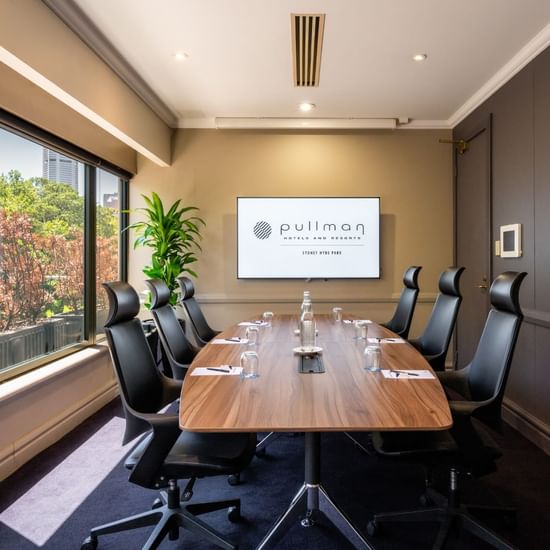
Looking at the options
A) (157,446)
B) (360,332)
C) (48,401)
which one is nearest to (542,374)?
(360,332)

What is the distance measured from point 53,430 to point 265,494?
170 centimetres

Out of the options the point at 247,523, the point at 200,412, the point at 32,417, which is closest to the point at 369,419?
the point at 200,412

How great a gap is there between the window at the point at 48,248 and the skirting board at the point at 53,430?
18.0 inches

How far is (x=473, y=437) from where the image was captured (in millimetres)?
1532

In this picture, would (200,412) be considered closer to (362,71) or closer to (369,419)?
(369,419)

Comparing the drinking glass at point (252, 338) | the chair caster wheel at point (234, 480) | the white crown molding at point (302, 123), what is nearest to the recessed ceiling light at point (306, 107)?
the white crown molding at point (302, 123)

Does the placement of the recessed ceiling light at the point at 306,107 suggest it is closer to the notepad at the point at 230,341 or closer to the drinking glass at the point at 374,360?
the notepad at the point at 230,341

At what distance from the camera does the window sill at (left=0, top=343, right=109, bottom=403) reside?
2.48m

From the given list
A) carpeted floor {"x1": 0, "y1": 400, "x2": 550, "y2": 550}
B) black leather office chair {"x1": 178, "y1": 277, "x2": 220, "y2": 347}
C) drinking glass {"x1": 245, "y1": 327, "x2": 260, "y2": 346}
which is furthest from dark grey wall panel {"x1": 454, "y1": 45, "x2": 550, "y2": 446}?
black leather office chair {"x1": 178, "y1": 277, "x2": 220, "y2": 347}

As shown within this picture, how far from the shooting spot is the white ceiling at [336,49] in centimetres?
260

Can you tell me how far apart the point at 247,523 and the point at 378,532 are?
0.63 meters

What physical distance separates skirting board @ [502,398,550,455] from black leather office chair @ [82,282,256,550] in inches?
87.8

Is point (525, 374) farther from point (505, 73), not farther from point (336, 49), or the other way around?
point (336, 49)

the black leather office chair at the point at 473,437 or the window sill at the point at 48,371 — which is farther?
the window sill at the point at 48,371
